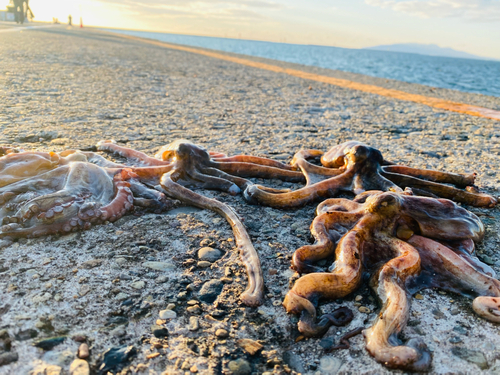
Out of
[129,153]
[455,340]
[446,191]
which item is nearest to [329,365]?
[455,340]

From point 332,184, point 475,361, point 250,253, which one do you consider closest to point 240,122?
point 332,184

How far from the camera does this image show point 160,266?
3.01m

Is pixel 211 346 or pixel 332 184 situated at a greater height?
pixel 332 184

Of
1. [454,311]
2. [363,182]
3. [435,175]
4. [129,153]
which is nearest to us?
[454,311]

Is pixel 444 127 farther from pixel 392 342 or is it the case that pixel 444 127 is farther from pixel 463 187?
pixel 392 342

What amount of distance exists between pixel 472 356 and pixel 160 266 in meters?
2.20

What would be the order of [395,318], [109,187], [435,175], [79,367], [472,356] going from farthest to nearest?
[435,175]
[109,187]
[395,318]
[472,356]
[79,367]

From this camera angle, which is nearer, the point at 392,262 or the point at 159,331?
the point at 159,331

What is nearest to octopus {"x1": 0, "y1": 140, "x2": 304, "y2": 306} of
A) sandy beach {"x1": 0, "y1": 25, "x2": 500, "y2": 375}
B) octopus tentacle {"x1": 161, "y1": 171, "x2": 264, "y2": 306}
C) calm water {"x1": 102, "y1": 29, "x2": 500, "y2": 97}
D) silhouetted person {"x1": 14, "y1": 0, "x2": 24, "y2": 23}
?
octopus tentacle {"x1": 161, "y1": 171, "x2": 264, "y2": 306}

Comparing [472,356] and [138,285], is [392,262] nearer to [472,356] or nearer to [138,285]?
[472,356]

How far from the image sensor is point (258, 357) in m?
2.25

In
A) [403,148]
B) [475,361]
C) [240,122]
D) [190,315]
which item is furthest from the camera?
[240,122]

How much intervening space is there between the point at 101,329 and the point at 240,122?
20.7 ft

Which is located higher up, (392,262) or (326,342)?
(392,262)
